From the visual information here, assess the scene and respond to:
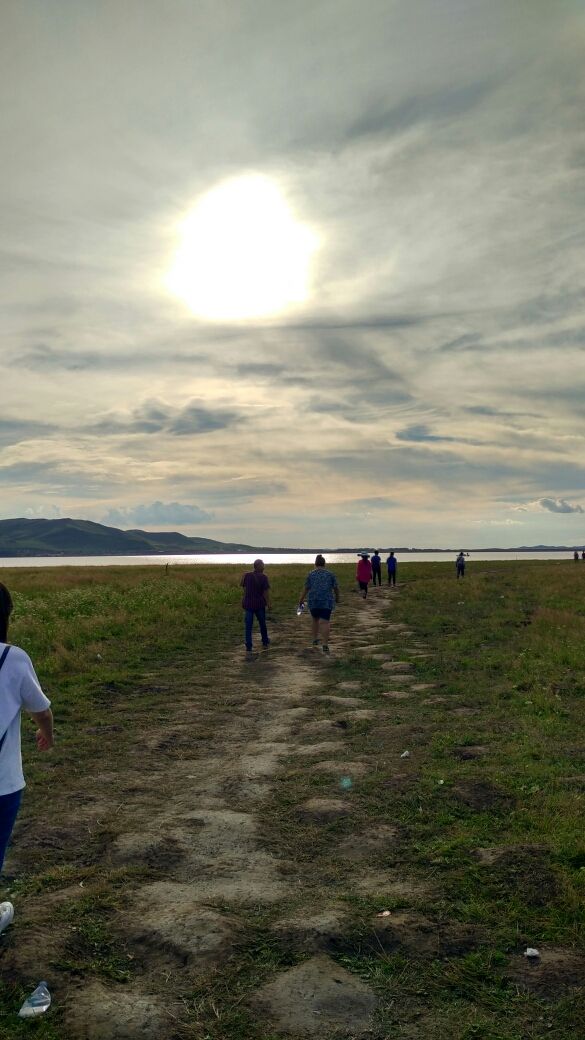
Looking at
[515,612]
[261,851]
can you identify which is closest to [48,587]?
[515,612]

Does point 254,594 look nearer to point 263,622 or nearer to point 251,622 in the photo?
point 251,622

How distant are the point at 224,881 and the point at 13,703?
236cm

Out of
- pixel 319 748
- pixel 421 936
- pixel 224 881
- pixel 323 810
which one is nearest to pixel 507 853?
pixel 421 936

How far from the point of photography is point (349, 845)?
6543mm

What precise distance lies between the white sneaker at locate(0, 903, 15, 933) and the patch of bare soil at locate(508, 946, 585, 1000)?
3351 mm

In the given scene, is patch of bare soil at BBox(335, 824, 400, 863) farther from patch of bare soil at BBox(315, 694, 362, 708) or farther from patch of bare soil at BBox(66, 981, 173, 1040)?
patch of bare soil at BBox(315, 694, 362, 708)

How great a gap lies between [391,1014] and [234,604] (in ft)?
90.3

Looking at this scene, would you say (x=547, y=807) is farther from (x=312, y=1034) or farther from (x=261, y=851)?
(x=312, y=1034)

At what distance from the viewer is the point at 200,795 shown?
7.91 m

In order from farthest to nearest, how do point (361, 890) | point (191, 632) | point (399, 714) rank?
point (191, 632) → point (399, 714) → point (361, 890)

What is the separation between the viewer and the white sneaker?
493 cm

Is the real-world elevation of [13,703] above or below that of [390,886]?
above

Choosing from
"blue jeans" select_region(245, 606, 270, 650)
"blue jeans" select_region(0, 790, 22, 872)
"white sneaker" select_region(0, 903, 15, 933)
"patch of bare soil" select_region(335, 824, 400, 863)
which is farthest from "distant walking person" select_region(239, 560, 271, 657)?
"blue jeans" select_region(0, 790, 22, 872)

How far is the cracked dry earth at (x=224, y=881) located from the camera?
4160mm
